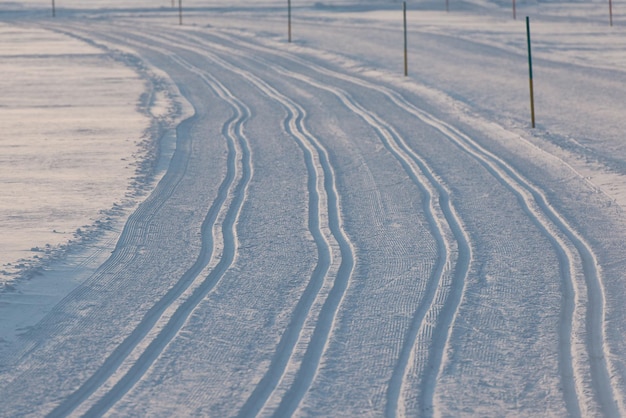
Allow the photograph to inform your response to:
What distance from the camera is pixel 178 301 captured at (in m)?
6.76

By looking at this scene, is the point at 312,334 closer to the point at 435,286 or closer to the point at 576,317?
the point at 435,286

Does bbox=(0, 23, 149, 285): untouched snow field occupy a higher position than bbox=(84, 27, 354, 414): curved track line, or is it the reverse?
bbox=(0, 23, 149, 285): untouched snow field

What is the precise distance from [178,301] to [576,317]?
2.85 m

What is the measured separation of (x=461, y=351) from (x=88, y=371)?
231 centimetres

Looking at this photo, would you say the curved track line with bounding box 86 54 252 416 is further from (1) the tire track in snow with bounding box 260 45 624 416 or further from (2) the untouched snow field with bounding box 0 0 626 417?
(1) the tire track in snow with bounding box 260 45 624 416

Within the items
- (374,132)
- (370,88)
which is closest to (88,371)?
(374,132)

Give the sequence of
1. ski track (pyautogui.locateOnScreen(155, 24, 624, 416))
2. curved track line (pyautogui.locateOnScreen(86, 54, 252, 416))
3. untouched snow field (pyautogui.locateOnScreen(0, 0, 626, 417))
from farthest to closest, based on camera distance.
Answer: untouched snow field (pyautogui.locateOnScreen(0, 0, 626, 417)) < curved track line (pyautogui.locateOnScreen(86, 54, 252, 416)) < ski track (pyautogui.locateOnScreen(155, 24, 624, 416))

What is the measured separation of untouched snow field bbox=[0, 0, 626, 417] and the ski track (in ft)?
0.07

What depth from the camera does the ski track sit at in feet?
16.8

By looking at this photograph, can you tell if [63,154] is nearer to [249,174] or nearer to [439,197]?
[249,174]

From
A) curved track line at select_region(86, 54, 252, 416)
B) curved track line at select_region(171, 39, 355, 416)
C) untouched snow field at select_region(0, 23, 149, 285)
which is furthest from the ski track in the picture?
untouched snow field at select_region(0, 23, 149, 285)

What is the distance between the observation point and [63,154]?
12.6m

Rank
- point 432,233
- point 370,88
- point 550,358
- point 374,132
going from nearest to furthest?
point 550,358, point 432,233, point 374,132, point 370,88

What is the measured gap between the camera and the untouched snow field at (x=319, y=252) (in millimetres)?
5344
